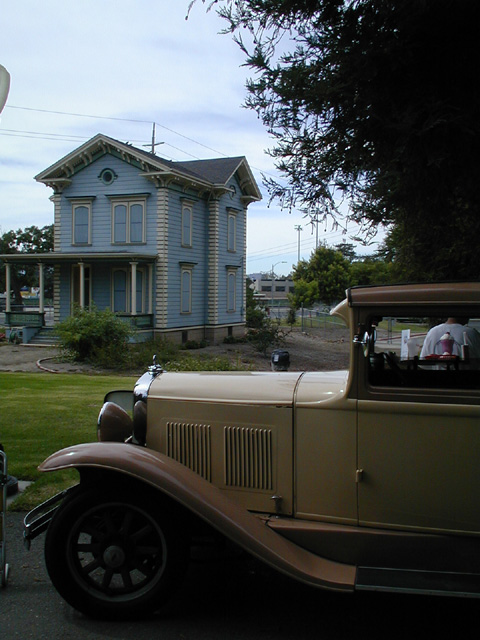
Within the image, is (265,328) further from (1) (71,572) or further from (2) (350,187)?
(1) (71,572)

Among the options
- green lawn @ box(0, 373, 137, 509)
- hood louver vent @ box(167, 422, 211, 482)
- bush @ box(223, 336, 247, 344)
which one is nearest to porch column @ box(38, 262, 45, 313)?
bush @ box(223, 336, 247, 344)

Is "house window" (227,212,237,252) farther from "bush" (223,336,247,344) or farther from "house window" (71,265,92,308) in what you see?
"house window" (71,265,92,308)

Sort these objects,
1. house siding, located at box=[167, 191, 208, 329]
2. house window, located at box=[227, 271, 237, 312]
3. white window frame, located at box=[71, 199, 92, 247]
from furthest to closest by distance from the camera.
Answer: house window, located at box=[227, 271, 237, 312], white window frame, located at box=[71, 199, 92, 247], house siding, located at box=[167, 191, 208, 329]

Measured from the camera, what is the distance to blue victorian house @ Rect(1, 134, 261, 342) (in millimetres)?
25422

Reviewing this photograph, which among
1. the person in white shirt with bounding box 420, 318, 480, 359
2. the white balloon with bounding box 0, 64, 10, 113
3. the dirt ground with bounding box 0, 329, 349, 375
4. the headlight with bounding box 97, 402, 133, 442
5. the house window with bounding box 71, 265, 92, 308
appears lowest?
the dirt ground with bounding box 0, 329, 349, 375

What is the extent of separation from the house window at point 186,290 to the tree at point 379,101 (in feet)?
68.6

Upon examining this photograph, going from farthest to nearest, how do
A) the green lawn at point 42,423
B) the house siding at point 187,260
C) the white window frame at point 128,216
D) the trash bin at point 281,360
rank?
1. the house siding at point 187,260
2. the white window frame at point 128,216
3. the green lawn at point 42,423
4. the trash bin at point 281,360

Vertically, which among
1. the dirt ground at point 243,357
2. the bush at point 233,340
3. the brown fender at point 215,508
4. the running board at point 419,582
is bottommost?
the dirt ground at point 243,357

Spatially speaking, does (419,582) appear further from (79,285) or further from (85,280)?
(85,280)

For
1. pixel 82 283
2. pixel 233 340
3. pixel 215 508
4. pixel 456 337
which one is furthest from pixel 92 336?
pixel 215 508

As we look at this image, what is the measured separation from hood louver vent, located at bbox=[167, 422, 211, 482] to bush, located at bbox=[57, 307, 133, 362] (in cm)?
1668

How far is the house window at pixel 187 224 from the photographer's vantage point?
26828mm

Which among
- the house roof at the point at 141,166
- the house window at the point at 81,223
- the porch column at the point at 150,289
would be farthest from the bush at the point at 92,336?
the house roof at the point at 141,166

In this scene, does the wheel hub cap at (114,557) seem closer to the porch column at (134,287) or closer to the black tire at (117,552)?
the black tire at (117,552)
